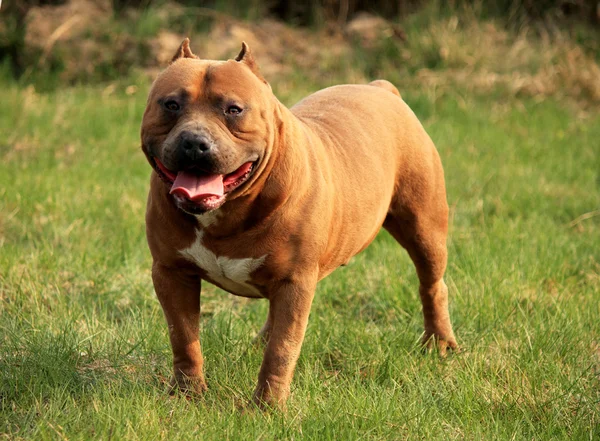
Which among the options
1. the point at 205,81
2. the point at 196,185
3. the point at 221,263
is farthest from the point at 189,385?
the point at 205,81

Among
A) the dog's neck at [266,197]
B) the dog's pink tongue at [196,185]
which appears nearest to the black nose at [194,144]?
the dog's pink tongue at [196,185]

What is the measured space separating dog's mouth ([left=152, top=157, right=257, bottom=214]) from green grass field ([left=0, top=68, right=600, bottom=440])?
0.87 meters

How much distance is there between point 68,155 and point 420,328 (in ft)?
14.6

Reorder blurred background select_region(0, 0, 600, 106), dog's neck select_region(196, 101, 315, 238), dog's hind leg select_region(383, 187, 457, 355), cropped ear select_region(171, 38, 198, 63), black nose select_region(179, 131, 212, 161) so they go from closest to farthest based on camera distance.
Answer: black nose select_region(179, 131, 212, 161) < dog's neck select_region(196, 101, 315, 238) < cropped ear select_region(171, 38, 198, 63) < dog's hind leg select_region(383, 187, 457, 355) < blurred background select_region(0, 0, 600, 106)

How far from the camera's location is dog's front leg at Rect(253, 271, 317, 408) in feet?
12.9

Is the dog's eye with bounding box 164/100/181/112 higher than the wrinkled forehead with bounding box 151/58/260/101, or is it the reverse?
the wrinkled forehead with bounding box 151/58/260/101

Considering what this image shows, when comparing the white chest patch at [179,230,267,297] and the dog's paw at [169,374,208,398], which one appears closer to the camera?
the white chest patch at [179,230,267,297]

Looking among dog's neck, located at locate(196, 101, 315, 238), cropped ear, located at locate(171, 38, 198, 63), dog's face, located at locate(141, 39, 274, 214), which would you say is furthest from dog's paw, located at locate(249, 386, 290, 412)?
cropped ear, located at locate(171, 38, 198, 63)

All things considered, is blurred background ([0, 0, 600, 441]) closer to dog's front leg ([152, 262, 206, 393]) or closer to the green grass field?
the green grass field

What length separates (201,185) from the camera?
11.7 ft

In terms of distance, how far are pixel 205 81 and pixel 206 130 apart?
0.27m

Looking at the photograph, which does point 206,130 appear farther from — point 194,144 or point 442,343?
point 442,343

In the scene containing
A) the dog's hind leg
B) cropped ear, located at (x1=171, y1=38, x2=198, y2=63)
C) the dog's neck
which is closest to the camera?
the dog's neck

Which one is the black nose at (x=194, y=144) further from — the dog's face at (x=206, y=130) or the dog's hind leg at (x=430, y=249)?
the dog's hind leg at (x=430, y=249)
